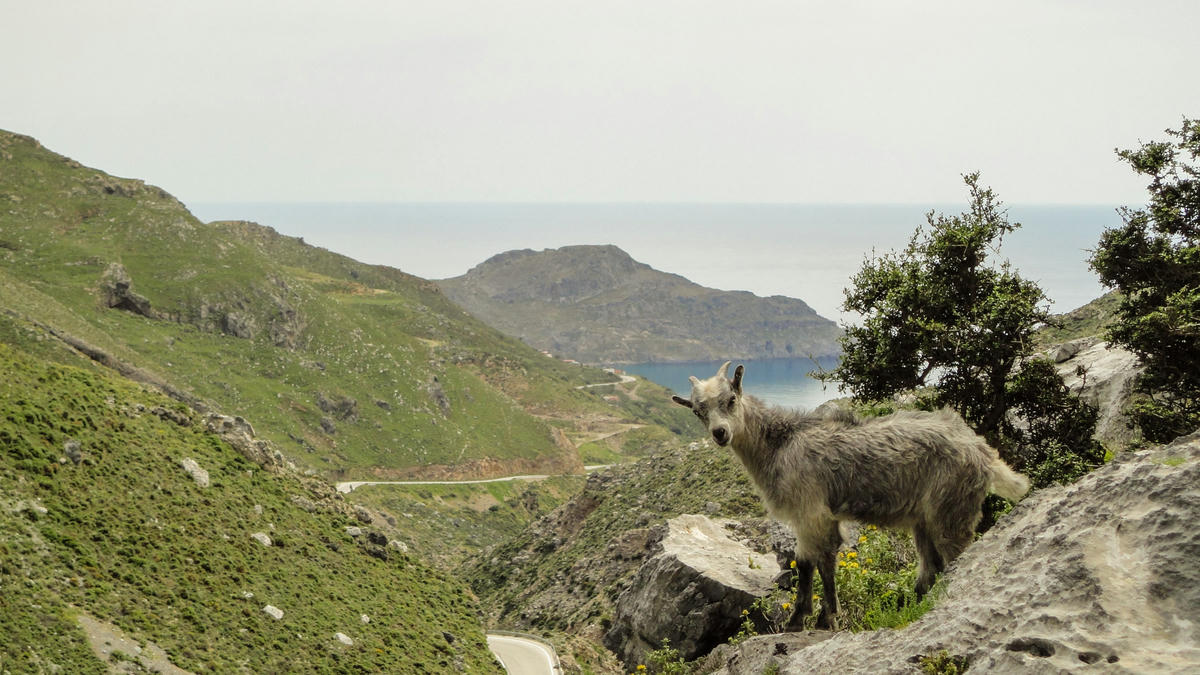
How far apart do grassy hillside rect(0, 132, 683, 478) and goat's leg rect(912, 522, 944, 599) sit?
71.4m

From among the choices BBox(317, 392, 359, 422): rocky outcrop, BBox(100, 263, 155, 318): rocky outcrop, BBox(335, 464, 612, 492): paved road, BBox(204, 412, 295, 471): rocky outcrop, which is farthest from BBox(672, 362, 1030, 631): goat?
BBox(100, 263, 155, 318): rocky outcrop

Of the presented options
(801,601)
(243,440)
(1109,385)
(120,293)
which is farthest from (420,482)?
(801,601)

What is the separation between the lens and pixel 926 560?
10477 mm

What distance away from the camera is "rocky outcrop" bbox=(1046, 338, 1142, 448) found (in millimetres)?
17141

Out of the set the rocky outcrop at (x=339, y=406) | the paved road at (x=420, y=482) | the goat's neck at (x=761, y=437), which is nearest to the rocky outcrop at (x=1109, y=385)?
the goat's neck at (x=761, y=437)

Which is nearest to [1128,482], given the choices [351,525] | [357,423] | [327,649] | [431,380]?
[327,649]

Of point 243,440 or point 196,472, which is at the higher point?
point 196,472

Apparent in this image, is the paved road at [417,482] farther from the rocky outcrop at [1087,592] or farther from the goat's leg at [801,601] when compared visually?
the rocky outcrop at [1087,592]

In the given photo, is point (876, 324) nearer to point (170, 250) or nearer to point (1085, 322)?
point (1085, 322)

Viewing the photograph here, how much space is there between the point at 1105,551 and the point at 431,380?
370ft

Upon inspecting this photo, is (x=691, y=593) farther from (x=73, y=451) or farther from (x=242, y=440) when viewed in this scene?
(x=242, y=440)

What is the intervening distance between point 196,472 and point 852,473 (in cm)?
2937

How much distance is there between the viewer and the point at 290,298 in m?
111

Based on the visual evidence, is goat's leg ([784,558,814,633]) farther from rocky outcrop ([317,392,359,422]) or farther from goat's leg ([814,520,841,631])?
A: rocky outcrop ([317,392,359,422])
